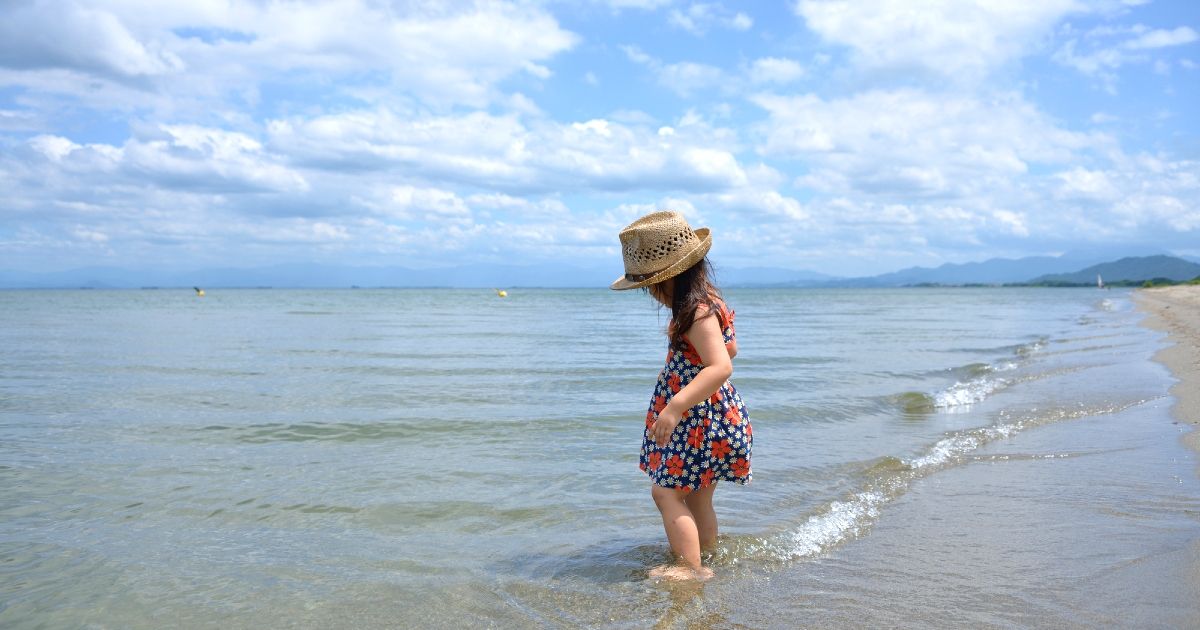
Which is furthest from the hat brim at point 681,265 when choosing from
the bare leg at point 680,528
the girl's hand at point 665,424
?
the bare leg at point 680,528

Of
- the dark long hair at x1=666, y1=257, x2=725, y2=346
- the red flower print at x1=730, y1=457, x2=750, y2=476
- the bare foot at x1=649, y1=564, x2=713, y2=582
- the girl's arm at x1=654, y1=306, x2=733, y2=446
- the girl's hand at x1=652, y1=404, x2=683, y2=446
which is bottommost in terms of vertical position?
the bare foot at x1=649, y1=564, x2=713, y2=582

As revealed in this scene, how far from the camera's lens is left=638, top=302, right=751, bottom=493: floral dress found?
13.4 ft

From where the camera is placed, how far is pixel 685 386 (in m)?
4.09

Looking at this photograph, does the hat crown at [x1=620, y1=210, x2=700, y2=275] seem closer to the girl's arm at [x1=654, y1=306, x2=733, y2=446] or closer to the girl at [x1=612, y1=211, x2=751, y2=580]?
the girl at [x1=612, y1=211, x2=751, y2=580]

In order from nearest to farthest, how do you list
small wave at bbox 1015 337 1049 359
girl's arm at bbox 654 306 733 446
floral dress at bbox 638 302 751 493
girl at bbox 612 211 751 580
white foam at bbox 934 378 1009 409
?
girl's arm at bbox 654 306 733 446
girl at bbox 612 211 751 580
floral dress at bbox 638 302 751 493
white foam at bbox 934 378 1009 409
small wave at bbox 1015 337 1049 359

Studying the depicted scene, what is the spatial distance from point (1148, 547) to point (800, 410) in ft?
18.7

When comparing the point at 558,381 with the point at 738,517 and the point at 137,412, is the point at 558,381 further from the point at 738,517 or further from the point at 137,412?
the point at 738,517

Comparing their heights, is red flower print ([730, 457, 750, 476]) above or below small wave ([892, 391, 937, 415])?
above

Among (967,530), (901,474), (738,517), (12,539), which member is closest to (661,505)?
(738,517)

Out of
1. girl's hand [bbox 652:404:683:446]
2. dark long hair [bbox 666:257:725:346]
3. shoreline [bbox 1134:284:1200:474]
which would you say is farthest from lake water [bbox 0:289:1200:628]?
dark long hair [bbox 666:257:725:346]

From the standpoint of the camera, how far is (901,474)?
22.1ft

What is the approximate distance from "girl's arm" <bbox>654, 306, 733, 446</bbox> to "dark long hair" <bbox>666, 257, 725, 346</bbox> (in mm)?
54

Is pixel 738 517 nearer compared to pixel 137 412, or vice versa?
pixel 738 517

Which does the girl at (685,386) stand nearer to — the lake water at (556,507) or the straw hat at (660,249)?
the straw hat at (660,249)
